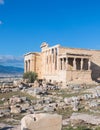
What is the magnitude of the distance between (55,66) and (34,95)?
28.8 m

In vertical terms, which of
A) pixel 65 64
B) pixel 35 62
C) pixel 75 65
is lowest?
pixel 75 65

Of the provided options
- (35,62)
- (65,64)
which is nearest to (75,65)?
(65,64)

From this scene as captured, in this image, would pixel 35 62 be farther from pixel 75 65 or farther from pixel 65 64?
pixel 75 65

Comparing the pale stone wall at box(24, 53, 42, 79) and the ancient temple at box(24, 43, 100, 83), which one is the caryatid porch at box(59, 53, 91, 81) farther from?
the pale stone wall at box(24, 53, 42, 79)

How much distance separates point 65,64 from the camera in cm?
6025

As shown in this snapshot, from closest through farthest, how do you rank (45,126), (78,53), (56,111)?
(45,126) < (56,111) < (78,53)

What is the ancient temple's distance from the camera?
5788 cm

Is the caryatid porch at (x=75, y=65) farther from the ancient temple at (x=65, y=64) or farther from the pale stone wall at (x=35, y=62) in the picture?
the pale stone wall at (x=35, y=62)

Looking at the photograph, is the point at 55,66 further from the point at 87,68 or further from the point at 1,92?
the point at 1,92

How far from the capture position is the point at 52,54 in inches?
2574

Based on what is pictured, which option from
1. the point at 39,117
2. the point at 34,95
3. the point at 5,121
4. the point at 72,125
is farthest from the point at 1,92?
the point at 39,117

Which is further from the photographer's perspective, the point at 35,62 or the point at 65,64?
A: the point at 35,62

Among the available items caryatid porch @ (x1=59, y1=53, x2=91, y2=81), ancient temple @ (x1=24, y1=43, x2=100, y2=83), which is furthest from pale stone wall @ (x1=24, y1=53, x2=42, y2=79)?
caryatid porch @ (x1=59, y1=53, x2=91, y2=81)

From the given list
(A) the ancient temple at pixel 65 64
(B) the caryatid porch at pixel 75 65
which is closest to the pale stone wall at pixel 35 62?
(A) the ancient temple at pixel 65 64
